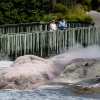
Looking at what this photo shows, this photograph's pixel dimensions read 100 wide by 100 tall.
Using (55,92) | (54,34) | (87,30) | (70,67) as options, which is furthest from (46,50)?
(55,92)

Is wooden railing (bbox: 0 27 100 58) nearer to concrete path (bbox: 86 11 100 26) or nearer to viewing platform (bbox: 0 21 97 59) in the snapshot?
viewing platform (bbox: 0 21 97 59)

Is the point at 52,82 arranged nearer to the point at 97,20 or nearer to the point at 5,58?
the point at 5,58

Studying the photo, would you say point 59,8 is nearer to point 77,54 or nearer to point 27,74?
point 77,54

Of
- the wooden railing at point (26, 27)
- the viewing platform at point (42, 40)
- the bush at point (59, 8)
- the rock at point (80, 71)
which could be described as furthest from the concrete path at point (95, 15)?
the rock at point (80, 71)

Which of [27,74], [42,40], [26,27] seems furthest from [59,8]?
[27,74]

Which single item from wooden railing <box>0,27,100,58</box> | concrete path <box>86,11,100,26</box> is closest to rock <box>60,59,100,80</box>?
wooden railing <box>0,27,100,58</box>

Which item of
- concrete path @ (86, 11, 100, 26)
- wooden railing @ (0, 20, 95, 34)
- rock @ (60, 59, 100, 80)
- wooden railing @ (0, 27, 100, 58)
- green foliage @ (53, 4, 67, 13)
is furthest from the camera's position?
concrete path @ (86, 11, 100, 26)

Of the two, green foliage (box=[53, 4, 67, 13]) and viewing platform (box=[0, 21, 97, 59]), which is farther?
green foliage (box=[53, 4, 67, 13])

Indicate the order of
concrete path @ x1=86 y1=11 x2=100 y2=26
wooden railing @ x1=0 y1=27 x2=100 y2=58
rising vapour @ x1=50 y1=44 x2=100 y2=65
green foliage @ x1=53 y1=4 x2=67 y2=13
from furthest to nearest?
concrete path @ x1=86 y1=11 x2=100 y2=26 → green foliage @ x1=53 y1=4 x2=67 y2=13 → wooden railing @ x1=0 y1=27 x2=100 y2=58 → rising vapour @ x1=50 y1=44 x2=100 y2=65

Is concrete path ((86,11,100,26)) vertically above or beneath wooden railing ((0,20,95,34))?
beneath

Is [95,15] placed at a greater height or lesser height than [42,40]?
lesser

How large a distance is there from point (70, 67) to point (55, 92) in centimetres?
199

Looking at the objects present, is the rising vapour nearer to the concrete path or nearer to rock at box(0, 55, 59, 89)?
rock at box(0, 55, 59, 89)

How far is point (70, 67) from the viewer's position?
17.4 metres
